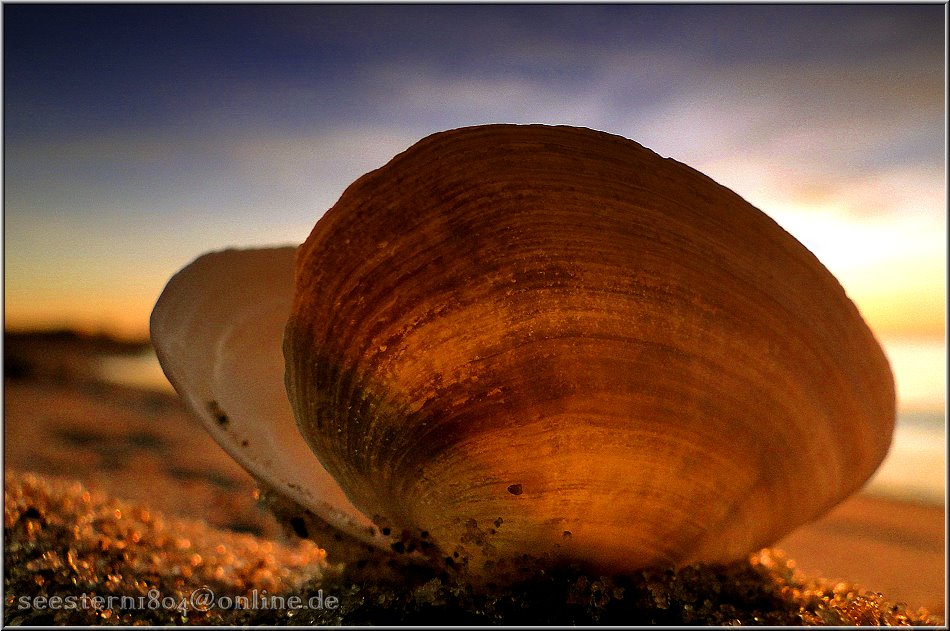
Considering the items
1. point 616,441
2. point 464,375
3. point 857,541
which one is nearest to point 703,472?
point 616,441

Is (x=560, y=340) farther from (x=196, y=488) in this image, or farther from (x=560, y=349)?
(x=196, y=488)

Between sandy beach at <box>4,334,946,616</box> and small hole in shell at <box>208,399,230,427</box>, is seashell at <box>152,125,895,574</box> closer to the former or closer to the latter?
small hole in shell at <box>208,399,230,427</box>

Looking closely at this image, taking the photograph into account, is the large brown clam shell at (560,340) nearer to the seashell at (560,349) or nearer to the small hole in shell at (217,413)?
the seashell at (560,349)

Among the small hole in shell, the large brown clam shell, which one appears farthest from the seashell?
the small hole in shell

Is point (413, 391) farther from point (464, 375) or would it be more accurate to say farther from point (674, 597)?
point (674, 597)

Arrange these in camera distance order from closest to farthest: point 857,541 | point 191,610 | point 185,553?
point 191,610 < point 185,553 < point 857,541

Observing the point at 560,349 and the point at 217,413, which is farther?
the point at 217,413

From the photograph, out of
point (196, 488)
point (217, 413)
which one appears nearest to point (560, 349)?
point (217, 413)
